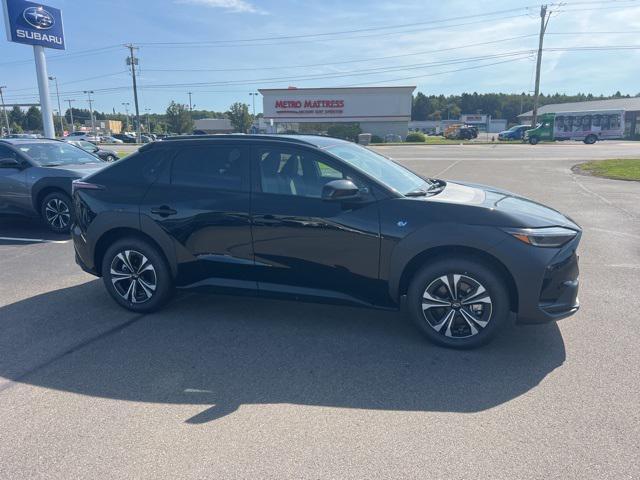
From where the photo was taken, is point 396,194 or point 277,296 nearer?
point 396,194

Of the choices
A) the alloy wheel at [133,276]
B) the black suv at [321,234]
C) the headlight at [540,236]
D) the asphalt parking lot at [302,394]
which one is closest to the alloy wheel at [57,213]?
the asphalt parking lot at [302,394]

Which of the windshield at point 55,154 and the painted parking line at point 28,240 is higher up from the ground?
the windshield at point 55,154

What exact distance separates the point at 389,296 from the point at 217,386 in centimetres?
158

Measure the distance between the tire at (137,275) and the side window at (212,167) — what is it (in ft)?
2.55

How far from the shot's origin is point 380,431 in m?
2.91

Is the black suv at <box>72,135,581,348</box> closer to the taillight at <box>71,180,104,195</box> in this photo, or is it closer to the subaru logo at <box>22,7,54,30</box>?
the taillight at <box>71,180,104,195</box>

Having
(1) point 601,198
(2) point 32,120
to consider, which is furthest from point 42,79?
(2) point 32,120

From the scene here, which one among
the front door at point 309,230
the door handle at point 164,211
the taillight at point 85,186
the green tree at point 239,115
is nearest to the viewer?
the front door at point 309,230

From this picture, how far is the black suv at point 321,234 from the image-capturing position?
3.77m

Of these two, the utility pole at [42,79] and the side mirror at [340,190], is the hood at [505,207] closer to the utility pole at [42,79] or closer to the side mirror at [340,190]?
the side mirror at [340,190]

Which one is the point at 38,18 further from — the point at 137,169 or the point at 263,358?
the point at 263,358

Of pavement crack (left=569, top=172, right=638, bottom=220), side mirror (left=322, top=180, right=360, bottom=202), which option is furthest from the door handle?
pavement crack (left=569, top=172, right=638, bottom=220)

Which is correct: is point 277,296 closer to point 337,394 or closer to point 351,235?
point 351,235

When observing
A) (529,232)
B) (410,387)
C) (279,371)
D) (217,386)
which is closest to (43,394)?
(217,386)
